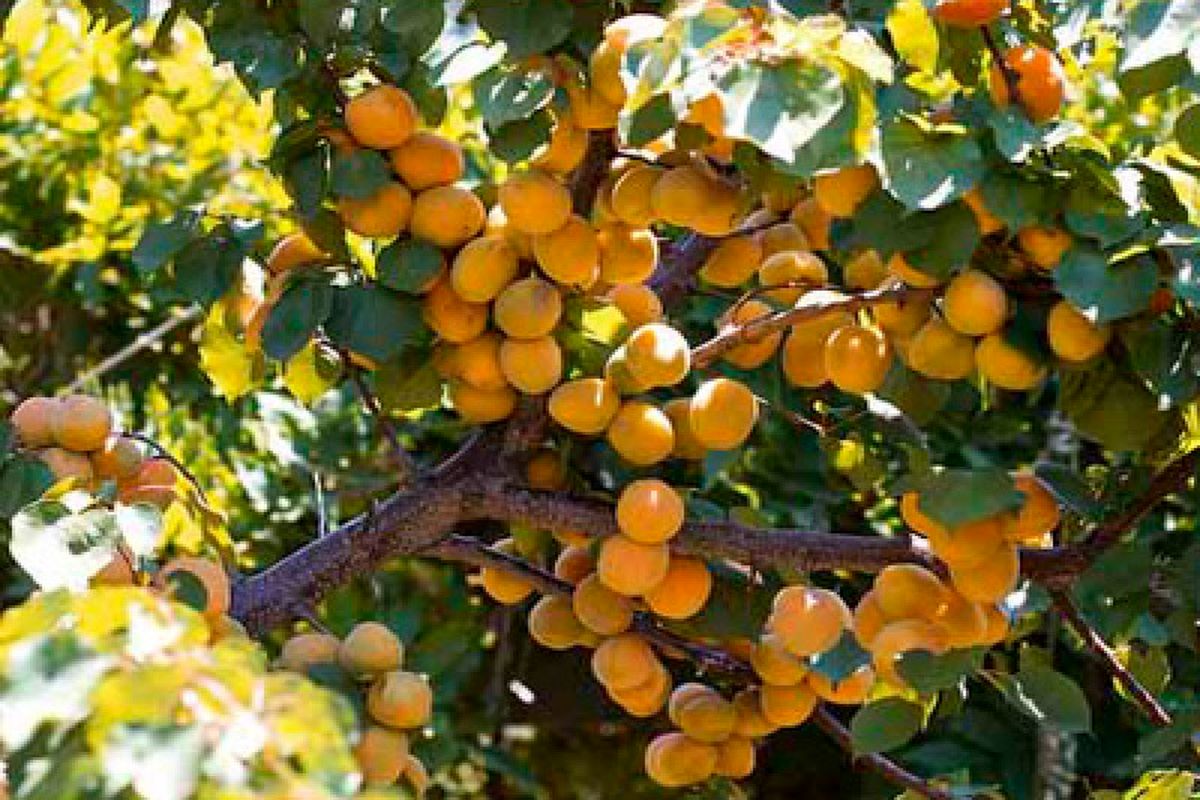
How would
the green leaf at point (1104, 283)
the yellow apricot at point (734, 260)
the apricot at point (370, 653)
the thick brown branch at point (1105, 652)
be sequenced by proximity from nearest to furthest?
1. the green leaf at point (1104, 283)
2. the apricot at point (370, 653)
3. the thick brown branch at point (1105, 652)
4. the yellow apricot at point (734, 260)

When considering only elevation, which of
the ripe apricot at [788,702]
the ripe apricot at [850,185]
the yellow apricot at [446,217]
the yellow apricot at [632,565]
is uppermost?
the ripe apricot at [850,185]

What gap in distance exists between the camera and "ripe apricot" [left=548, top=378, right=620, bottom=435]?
1215 mm

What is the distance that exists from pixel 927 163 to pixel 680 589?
0.34 meters

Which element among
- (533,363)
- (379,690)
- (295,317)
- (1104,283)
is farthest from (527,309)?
(1104,283)

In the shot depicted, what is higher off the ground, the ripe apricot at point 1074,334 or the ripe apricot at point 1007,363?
the ripe apricot at point 1074,334

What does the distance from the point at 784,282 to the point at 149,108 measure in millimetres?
1552

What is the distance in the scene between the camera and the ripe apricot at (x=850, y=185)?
108 cm

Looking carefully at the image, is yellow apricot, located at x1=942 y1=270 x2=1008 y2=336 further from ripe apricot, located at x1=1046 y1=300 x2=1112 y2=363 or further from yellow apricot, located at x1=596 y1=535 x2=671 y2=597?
yellow apricot, located at x1=596 y1=535 x2=671 y2=597

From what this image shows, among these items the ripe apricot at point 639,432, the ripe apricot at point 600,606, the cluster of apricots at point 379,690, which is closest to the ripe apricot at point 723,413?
the ripe apricot at point 639,432

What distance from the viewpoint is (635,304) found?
51.3 inches

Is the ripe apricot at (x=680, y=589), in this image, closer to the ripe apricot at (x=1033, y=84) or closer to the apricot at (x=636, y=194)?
the apricot at (x=636, y=194)

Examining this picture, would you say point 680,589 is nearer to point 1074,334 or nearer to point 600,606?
point 600,606

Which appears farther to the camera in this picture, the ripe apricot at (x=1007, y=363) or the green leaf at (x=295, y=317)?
the green leaf at (x=295, y=317)

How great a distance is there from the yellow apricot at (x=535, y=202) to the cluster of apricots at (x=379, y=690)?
25 centimetres
